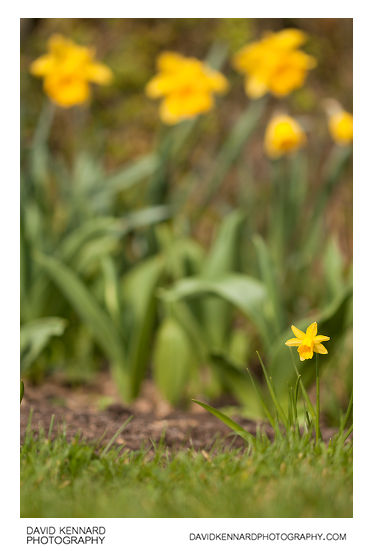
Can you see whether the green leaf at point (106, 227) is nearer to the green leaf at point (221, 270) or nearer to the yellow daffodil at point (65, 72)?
the green leaf at point (221, 270)

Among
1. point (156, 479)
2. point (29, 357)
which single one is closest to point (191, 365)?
point (29, 357)

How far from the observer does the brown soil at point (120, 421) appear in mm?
1688

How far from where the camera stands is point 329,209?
12.7ft

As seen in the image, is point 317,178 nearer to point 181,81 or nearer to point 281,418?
point 181,81

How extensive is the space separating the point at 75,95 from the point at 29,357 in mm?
1236

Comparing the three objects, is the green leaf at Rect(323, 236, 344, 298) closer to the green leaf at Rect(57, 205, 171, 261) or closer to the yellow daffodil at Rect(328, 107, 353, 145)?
the yellow daffodil at Rect(328, 107, 353, 145)

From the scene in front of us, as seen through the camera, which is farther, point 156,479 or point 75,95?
point 75,95

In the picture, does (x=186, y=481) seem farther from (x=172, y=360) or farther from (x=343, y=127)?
(x=343, y=127)

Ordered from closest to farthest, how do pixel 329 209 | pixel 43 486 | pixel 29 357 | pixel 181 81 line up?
pixel 43 486, pixel 29 357, pixel 181 81, pixel 329 209

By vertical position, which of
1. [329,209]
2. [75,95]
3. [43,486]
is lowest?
[43,486]

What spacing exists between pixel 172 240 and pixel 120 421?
101cm

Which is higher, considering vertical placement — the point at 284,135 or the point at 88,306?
the point at 284,135

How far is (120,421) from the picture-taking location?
1.95 metres

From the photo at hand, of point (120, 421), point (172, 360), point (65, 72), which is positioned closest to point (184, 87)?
point (65, 72)
